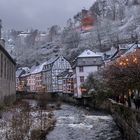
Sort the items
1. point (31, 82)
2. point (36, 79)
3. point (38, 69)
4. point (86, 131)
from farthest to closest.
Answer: point (31, 82) → point (36, 79) → point (38, 69) → point (86, 131)

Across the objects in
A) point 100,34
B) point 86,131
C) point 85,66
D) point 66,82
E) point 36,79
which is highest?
point 100,34

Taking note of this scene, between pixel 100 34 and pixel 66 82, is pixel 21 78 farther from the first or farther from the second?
pixel 66 82

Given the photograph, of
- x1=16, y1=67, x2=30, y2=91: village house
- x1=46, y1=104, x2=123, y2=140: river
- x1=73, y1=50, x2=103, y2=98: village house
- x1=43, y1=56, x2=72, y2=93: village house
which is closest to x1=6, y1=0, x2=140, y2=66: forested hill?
x1=16, y1=67, x2=30, y2=91: village house

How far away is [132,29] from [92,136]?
124m

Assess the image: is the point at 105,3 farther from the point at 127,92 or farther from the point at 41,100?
the point at 127,92

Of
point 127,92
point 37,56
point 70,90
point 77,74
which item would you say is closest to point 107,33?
point 37,56

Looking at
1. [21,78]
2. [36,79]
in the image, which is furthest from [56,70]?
[21,78]

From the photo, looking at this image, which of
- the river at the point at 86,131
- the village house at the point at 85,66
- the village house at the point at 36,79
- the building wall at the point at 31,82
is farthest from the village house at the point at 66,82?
the river at the point at 86,131

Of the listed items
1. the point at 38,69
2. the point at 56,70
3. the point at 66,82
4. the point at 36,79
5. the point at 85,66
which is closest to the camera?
the point at 85,66

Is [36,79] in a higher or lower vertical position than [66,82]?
higher

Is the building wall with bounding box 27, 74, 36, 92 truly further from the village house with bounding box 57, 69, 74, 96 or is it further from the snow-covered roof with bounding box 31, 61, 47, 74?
the village house with bounding box 57, 69, 74, 96

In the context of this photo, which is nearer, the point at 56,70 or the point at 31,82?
the point at 56,70

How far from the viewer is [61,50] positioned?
16512 cm

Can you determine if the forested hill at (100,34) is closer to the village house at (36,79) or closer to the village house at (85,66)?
the village house at (36,79)
